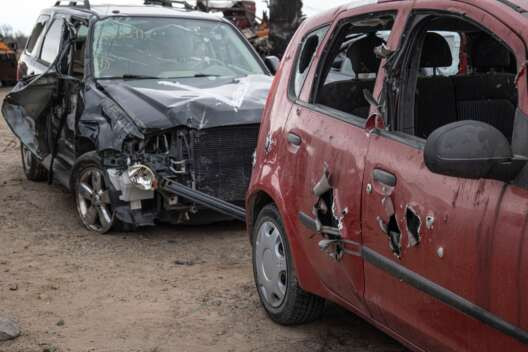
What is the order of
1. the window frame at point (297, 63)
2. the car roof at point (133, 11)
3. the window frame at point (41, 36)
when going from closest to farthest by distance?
the window frame at point (297, 63) → the car roof at point (133, 11) → the window frame at point (41, 36)

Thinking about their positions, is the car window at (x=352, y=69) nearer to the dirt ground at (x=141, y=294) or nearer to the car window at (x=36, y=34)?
the dirt ground at (x=141, y=294)

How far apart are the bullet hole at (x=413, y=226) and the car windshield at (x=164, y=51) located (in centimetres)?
455

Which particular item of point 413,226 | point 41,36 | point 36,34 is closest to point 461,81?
point 413,226

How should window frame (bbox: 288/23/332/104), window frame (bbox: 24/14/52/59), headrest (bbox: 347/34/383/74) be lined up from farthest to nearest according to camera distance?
window frame (bbox: 24/14/52/59) < window frame (bbox: 288/23/332/104) < headrest (bbox: 347/34/383/74)

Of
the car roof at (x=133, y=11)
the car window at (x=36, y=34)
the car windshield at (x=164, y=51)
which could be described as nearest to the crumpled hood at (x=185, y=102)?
the car windshield at (x=164, y=51)

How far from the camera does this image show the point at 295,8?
53.0ft

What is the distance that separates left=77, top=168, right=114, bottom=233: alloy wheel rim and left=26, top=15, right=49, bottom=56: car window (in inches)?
109

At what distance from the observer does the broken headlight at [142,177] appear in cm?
628

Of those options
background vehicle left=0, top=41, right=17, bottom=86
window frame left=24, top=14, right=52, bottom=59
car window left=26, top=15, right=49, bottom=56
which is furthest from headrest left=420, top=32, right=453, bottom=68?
background vehicle left=0, top=41, right=17, bottom=86

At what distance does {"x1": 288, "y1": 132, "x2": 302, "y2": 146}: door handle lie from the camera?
4145mm

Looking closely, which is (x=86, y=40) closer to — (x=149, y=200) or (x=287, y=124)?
(x=149, y=200)

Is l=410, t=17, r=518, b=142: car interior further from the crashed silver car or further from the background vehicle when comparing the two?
the background vehicle

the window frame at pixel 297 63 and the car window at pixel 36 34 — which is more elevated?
the window frame at pixel 297 63

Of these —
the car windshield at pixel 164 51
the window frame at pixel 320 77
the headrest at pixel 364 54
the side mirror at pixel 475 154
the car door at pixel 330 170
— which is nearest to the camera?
the side mirror at pixel 475 154
